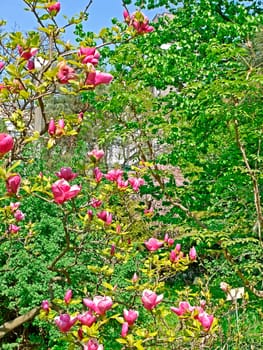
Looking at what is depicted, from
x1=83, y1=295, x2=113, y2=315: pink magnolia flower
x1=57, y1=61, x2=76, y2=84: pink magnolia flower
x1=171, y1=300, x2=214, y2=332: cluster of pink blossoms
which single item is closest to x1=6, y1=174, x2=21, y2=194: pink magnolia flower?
x1=57, y1=61, x2=76, y2=84: pink magnolia flower

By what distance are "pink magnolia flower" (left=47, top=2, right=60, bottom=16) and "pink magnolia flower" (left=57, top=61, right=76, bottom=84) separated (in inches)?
10.0

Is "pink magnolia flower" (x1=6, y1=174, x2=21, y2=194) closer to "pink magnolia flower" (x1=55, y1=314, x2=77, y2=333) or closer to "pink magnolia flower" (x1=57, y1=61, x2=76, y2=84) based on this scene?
"pink magnolia flower" (x1=57, y1=61, x2=76, y2=84)

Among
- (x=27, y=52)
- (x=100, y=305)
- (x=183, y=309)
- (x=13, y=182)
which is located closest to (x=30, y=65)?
(x=27, y=52)

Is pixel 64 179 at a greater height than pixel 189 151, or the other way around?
pixel 189 151

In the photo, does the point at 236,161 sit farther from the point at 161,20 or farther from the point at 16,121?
the point at 16,121

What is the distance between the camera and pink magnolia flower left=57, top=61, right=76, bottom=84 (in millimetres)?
1429

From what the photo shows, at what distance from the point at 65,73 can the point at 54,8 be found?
0.28 m

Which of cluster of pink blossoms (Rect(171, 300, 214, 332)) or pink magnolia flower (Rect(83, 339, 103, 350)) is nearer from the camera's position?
pink magnolia flower (Rect(83, 339, 103, 350))

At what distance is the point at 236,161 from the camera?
5.32 meters

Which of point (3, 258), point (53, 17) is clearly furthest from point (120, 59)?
point (53, 17)

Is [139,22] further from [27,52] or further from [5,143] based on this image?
[5,143]

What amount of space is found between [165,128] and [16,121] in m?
4.78

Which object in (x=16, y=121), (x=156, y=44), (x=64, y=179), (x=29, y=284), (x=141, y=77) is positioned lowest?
(x=29, y=284)

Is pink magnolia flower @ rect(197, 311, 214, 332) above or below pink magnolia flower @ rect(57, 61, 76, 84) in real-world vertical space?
below
